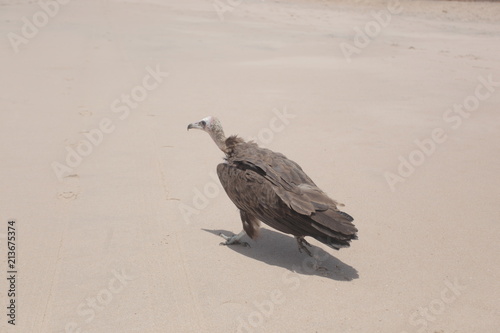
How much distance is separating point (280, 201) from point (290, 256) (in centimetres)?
79

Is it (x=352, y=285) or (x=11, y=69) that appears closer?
(x=352, y=285)

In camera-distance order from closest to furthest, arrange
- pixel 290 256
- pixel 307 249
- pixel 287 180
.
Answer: pixel 287 180
pixel 307 249
pixel 290 256

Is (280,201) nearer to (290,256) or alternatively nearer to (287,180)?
(287,180)

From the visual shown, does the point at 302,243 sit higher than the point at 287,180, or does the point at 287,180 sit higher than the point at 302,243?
the point at 287,180

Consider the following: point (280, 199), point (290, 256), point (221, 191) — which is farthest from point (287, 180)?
point (221, 191)

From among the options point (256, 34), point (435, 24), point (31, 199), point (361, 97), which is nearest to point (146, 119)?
point (31, 199)

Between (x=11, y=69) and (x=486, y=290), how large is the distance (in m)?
11.4

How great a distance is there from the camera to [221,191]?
24.8 ft

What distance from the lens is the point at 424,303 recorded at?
5.17 m

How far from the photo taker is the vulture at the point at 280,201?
17.7 ft

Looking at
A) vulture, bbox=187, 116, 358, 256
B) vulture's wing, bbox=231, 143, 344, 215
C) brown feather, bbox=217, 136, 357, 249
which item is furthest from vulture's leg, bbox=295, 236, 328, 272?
vulture's wing, bbox=231, 143, 344, 215

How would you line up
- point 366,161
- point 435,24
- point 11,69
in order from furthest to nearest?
point 435,24 → point 11,69 → point 366,161

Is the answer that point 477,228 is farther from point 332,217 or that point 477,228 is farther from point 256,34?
point 256,34

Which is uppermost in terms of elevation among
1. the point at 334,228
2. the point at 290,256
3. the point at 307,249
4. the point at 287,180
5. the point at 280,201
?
the point at 287,180
